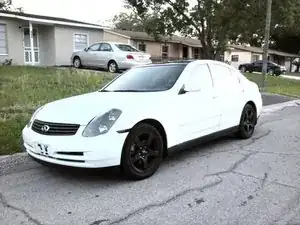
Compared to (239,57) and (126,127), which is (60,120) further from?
(239,57)

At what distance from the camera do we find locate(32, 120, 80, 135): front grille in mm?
4355

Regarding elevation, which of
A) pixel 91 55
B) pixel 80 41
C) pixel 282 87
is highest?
pixel 80 41

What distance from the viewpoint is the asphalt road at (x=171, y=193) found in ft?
11.9

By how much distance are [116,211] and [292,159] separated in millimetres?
3160

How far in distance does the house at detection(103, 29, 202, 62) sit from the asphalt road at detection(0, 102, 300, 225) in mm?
25528

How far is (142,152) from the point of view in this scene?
15.4 feet

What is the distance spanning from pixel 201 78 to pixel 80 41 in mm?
20813

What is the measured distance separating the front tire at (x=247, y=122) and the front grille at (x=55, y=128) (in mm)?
3588

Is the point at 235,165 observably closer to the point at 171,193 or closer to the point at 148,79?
the point at 171,193

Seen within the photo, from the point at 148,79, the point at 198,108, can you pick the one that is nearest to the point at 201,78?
the point at 198,108

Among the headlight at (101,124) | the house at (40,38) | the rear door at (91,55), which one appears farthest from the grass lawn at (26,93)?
the house at (40,38)

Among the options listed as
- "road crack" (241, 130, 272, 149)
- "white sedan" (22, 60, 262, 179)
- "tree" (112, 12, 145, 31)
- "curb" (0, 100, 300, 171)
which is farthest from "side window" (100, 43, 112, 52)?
"tree" (112, 12, 145, 31)

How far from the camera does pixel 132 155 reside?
460cm

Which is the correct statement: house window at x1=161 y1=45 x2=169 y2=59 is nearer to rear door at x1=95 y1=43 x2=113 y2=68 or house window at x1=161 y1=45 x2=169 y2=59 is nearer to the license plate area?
rear door at x1=95 y1=43 x2=113 y2=68
